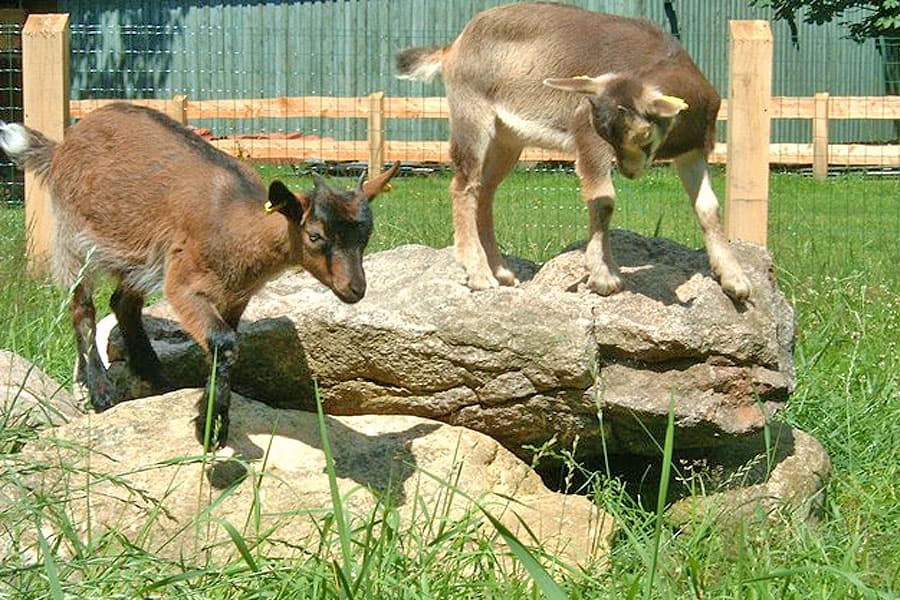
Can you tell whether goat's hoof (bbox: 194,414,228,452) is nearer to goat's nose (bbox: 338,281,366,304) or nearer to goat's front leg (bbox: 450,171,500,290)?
goat's nose (bbox: 338,281,366,304)

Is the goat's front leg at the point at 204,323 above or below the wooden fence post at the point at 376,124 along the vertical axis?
below

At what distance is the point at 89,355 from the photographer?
6.71m

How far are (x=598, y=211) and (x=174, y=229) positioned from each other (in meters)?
2.03

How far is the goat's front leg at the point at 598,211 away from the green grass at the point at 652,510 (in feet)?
3.15

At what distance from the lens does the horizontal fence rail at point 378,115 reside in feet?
39.7

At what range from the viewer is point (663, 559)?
15.7 ft

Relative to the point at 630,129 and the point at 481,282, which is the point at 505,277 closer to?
the point at 481,282

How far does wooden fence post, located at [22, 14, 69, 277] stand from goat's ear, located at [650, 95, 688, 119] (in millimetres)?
4871

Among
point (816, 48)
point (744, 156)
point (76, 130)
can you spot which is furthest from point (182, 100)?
point (816, 48)

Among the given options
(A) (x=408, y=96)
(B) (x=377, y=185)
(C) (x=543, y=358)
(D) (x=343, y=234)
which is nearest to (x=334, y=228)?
(D) (x=343, y=234)

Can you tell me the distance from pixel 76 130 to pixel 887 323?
5.01 metres

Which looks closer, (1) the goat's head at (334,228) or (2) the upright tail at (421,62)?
(1) the goat's head at (334,228)

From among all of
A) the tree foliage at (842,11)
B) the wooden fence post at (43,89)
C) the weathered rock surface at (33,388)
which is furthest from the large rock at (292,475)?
the tree foliage at (842,11)

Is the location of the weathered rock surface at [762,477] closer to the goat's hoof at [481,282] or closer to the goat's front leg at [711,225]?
the goat's front leg at [711,225]
